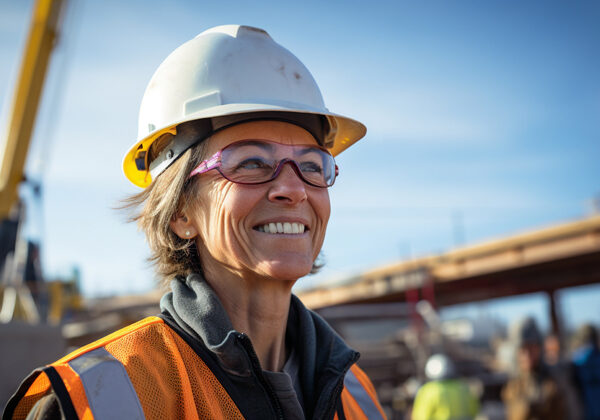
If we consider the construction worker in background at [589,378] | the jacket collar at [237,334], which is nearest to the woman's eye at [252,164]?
the jacket collar at [237,334]

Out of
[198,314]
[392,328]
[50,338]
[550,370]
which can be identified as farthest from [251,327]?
[392,328]

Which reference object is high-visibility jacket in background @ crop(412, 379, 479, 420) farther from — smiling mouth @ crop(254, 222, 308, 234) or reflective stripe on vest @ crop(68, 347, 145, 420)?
reflective stripe on vest @ crop(68, 347, 145, 420)

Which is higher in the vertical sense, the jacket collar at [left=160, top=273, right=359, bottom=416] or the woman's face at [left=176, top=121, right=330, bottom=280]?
the woman's face at [left=176, top=121, right=330, bottom=280]

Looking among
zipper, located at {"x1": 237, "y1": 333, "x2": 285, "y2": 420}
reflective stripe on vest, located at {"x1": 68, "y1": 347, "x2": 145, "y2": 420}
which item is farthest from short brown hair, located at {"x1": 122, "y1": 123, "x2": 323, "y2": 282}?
reflective stripe on vest, located at {"x1": 68, "y1": 347, "x2": 145, "y2": 420}

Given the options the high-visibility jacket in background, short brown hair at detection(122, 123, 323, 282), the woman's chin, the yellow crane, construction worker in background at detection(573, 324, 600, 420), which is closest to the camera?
the woman's chin

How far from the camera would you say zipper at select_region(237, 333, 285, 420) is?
1.87m

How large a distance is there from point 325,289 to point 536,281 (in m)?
9.38

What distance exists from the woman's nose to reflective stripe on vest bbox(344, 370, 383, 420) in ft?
3.02

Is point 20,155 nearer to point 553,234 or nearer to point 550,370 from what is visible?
point 550,370

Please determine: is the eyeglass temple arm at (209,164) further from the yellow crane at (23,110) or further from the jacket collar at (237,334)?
the yellow crane at (23,110)

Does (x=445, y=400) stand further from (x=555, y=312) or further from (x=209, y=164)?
(x=555, y=312)

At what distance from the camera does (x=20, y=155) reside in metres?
13.5

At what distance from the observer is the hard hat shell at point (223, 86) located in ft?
7.25

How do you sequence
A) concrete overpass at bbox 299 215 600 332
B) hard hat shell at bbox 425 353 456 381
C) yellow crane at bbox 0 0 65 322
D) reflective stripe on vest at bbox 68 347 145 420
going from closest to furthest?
reflective stripe on vest at bbox 68 347 145 420
hard hat shell at bbox 425 353 456 381
yellow crane at bbox 0 0 65 322
concrete overpass at bbox 299 215 600 332
